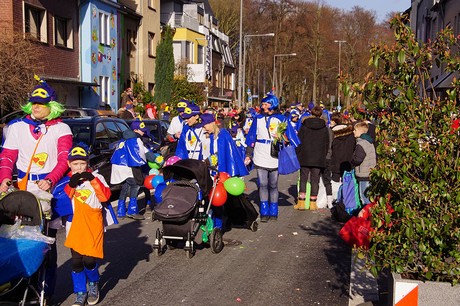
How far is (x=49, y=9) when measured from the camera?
26.5 m

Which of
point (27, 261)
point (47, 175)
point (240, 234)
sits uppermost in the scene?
point (47, 175)

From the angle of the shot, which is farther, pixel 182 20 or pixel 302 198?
pixel 182 20

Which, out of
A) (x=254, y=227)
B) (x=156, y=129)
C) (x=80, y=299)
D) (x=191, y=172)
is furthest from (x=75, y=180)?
(x=156, y=129)

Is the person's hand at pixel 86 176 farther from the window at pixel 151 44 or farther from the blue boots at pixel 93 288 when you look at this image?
the window at pixel 151 44

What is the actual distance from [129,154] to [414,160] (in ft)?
22.3

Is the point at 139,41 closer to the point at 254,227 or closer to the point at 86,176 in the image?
the point at 254,227

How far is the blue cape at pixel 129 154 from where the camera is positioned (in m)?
10.5

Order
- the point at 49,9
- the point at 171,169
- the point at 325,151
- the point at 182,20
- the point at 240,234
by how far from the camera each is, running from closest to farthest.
Answer: the point at 171,169 < the point at 240,234 < the point at 325,151 < the point at 49,9 < the point at 182,20

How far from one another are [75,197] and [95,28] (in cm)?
2622

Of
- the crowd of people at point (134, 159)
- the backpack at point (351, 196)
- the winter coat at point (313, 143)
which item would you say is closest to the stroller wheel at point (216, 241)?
the crowd of people at point (134, 159)

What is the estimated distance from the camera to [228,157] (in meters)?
8.81

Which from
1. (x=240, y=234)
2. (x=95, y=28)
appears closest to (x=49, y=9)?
(x=95, y=28)

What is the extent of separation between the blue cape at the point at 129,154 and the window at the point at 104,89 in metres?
21.7

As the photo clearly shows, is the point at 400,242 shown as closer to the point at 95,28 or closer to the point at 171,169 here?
the point at 171,169
